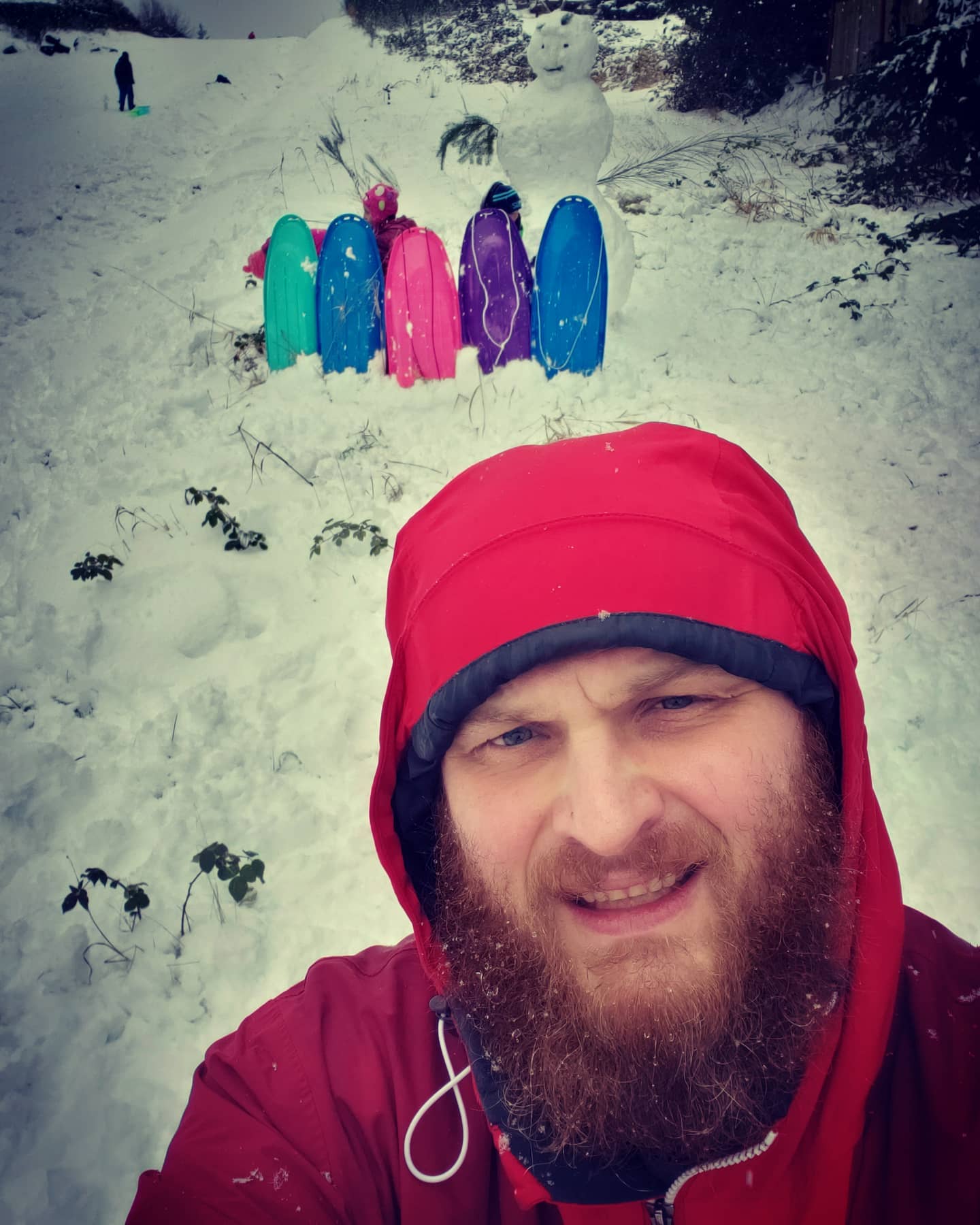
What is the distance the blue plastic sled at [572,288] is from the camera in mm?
4305

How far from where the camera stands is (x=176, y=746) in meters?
2.64

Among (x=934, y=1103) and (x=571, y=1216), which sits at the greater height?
(x=934, y=1103)

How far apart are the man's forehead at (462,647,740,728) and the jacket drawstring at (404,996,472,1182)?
62 cm

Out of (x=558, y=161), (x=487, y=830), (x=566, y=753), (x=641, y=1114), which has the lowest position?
(x=641, y=1114)

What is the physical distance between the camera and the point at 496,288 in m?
4.43

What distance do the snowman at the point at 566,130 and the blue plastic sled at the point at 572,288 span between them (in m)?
0.28

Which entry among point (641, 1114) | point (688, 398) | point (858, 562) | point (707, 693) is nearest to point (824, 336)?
point (688, 398)

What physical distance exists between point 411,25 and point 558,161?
8706 millimetres

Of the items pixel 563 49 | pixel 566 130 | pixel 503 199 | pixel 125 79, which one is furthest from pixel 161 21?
pixel 566 130

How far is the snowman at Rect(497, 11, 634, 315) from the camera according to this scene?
4496 millimetres

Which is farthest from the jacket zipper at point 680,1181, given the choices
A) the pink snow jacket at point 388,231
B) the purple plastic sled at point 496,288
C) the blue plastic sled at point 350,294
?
the pink snow jacket at point 388,231

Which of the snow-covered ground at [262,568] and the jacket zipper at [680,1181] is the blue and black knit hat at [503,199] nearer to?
the snow-covered ground at [262,568]

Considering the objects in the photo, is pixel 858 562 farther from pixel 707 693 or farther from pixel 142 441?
pixel 142 441

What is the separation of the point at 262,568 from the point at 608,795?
2751mm
